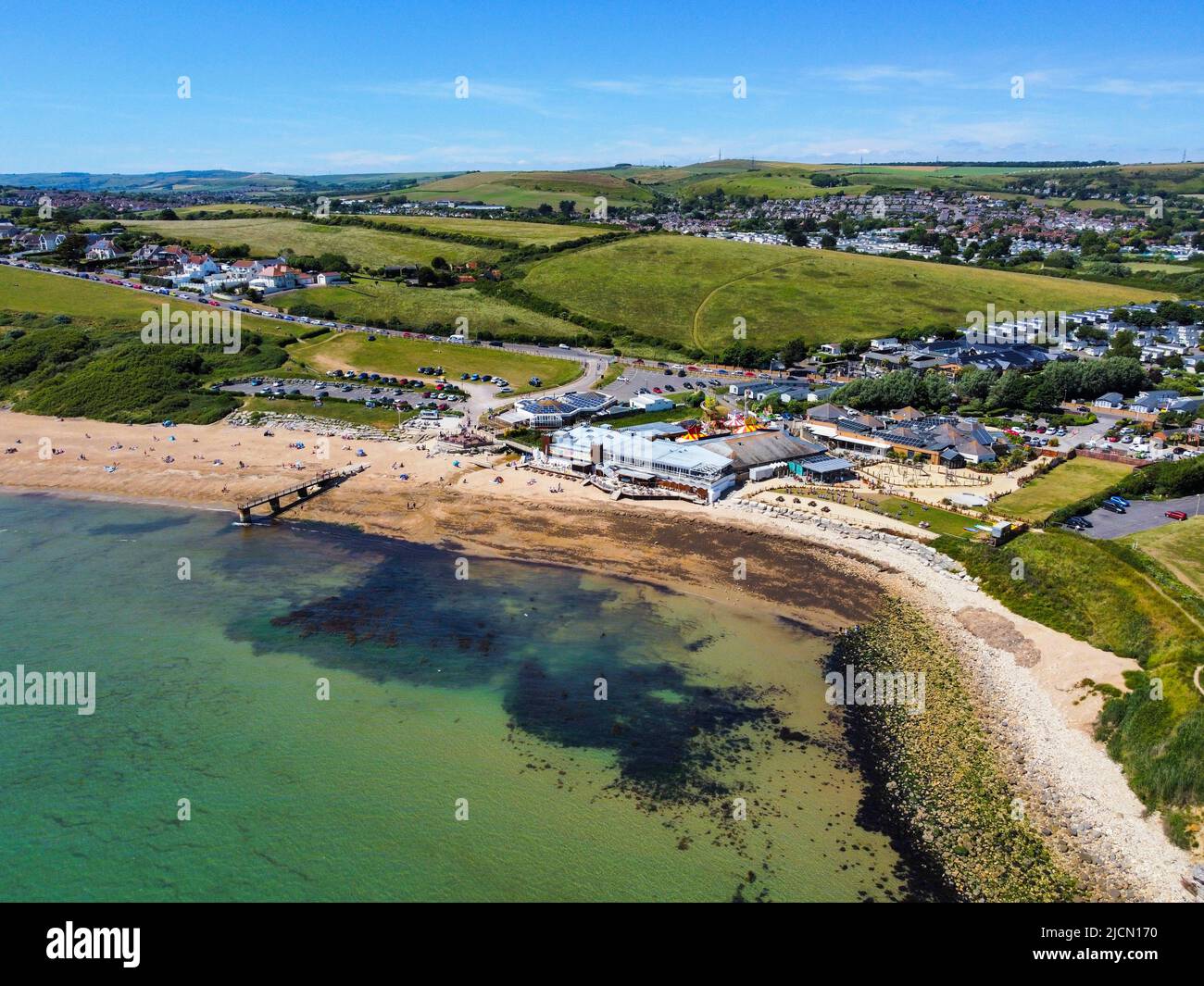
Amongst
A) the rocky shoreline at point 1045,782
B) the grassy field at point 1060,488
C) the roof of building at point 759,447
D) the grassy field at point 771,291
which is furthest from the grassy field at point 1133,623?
the grassy field at point 771,291

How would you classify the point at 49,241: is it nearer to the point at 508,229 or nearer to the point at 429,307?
the point at 429,307

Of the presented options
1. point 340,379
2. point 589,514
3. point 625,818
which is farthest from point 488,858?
point 340,379

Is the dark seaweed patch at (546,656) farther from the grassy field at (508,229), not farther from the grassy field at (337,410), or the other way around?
the grassy field at (508,229)

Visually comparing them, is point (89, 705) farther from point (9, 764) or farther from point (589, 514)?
point (589, 514)

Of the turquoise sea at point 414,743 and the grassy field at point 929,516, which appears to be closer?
the turquoise sea at point 414,743

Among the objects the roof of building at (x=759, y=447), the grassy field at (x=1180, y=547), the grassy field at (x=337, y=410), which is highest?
the grassy field at (x=337, y=410)

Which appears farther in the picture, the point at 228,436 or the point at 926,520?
the point at 228,436

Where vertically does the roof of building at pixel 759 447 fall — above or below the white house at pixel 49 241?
below
